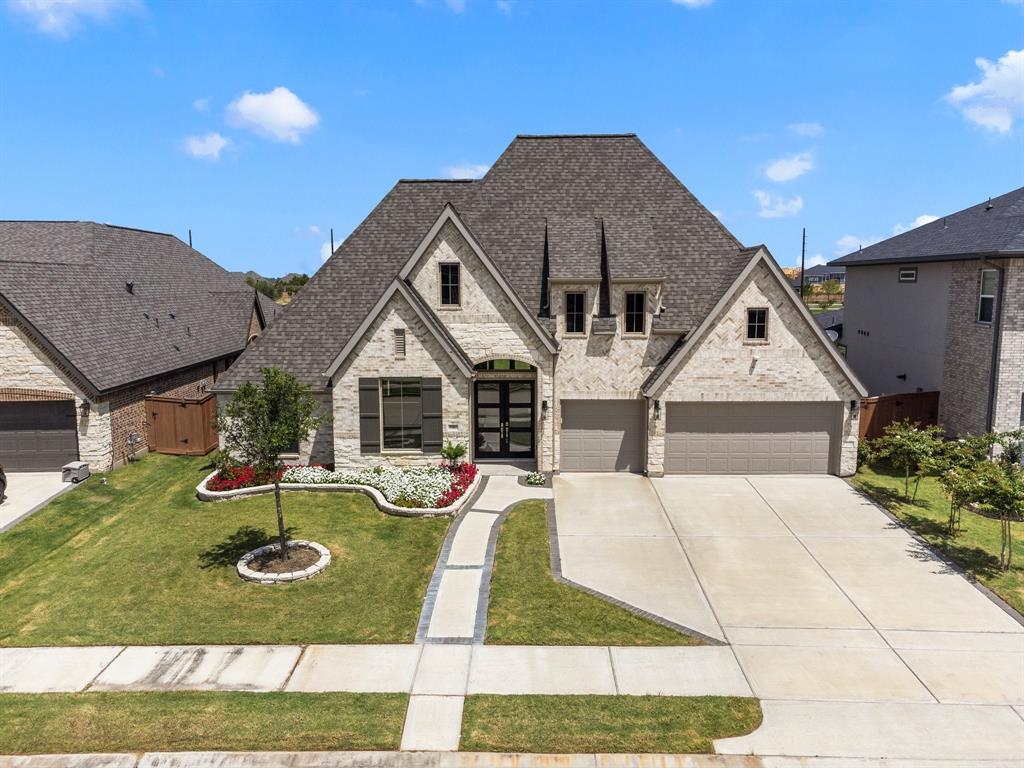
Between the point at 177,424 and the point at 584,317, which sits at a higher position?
the point at 584,317

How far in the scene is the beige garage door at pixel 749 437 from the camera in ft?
72.9

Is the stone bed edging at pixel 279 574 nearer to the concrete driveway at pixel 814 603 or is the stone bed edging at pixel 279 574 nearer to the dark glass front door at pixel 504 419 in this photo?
the concrete driveway at pixel 814 603

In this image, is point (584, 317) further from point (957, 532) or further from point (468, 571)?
point (957, 532)

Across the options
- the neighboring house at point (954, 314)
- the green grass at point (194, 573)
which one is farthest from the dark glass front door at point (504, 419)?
the neighboring house at point (954, 314)

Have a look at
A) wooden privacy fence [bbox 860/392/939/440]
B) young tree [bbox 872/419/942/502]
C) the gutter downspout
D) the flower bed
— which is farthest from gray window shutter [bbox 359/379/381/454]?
the gutter downspout

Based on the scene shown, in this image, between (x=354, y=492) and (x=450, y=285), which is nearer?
(x=354, y=492)

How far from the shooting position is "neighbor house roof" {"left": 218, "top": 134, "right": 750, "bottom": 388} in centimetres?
2253

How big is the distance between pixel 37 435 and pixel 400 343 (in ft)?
40.4

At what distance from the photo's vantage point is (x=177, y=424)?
2495cm

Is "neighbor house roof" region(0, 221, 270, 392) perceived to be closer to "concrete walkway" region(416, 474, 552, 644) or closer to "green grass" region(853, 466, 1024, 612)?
"concrete walkway" region(416, 474, 552, 644)

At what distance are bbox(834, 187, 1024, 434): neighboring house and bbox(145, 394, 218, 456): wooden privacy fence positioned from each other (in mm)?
26584

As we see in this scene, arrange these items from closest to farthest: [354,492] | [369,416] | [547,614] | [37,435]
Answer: [547,614], [354,492], [369,416], [37,435]

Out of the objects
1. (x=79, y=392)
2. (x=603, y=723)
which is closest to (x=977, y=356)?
(x=603, y=723)

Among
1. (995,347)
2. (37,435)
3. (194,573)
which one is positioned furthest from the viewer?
(37,435)
